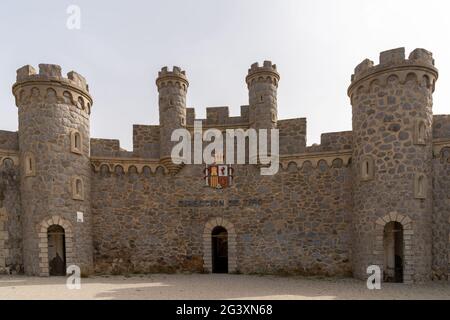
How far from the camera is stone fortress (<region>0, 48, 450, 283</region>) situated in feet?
39.7

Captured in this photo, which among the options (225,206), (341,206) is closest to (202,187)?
(225,206)

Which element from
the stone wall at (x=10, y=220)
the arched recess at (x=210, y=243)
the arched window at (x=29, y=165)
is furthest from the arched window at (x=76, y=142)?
the arched recess at (x=210, y=243)

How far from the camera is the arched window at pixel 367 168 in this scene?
12.5m

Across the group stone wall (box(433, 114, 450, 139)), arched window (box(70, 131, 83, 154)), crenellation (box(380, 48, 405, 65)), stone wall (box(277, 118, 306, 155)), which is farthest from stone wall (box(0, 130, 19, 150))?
stone wall (box(433, 114, 450, 139))

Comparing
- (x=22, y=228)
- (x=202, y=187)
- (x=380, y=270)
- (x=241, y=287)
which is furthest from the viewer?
(x=202, y=187)

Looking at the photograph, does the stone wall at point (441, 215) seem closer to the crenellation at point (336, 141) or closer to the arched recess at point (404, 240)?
the arched recess at point (404, 240)

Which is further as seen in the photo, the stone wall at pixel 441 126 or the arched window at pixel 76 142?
the arched window at pixel 76 142

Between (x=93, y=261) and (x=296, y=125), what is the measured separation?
12249 mm

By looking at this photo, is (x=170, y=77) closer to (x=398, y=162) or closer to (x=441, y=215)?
(x=398, y=162)

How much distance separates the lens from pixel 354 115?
1363cm

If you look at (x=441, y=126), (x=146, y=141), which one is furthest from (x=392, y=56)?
(x=146, y=141)

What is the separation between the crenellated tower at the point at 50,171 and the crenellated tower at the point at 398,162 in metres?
12.8

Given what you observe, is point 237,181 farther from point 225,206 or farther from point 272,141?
point 272,141

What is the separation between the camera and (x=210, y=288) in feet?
35.4
